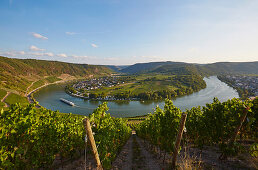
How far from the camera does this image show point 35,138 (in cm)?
888

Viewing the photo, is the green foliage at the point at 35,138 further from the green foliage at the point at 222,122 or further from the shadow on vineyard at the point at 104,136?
the green foliage at the point at 222,122

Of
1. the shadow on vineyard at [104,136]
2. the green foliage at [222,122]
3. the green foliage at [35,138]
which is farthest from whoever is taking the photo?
the green foliage at [222,122]

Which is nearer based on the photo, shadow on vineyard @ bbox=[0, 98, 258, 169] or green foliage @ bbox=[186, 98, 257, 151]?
shadow on vineyard @ bbox=[0, 98, 258, 169]

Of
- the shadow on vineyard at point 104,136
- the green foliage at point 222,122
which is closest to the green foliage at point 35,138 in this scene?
the shadow on vineyard at point 104,136

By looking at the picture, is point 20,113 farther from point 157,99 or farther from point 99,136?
point 157,99

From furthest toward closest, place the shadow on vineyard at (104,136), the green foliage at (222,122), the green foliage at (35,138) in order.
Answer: the green foliage at (222,122), the shadow on vineyard at (104,136), the green foliage at (35,138)

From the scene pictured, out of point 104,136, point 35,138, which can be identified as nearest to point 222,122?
point 104,136

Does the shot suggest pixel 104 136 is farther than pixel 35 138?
Yes

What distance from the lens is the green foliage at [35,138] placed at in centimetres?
739

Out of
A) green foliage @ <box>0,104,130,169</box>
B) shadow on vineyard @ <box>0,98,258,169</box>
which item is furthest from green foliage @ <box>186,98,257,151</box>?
green foliage @ <box>0,104,130,169</box>

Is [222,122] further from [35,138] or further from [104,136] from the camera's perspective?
[35,138]

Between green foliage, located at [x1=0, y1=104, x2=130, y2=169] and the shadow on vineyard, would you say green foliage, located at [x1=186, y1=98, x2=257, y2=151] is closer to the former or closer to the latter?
the shadow on vineyard

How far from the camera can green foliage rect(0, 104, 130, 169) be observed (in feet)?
24.2

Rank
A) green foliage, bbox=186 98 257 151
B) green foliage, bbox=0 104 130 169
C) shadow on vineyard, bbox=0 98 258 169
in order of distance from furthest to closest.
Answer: green foliage, bbox=186 98 257 151 < shadow on vineyard, bbox=0 98 258 169 < green foliage, bbox=0 104 130 169
